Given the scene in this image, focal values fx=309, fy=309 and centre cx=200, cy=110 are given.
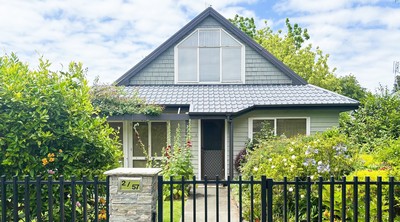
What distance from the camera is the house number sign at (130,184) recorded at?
3969 mm

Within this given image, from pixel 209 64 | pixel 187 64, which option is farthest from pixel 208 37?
pixel 187 64

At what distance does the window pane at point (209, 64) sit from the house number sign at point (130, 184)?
954cm

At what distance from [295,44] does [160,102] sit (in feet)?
83.1

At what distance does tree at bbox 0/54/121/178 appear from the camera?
15.2 feet

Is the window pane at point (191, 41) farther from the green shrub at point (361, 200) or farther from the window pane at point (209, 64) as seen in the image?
the green shrub at point (361, 200)

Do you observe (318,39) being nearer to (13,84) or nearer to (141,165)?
(141,165)

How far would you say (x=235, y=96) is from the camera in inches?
462

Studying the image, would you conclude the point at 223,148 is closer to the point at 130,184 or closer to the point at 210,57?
the point at 210,57

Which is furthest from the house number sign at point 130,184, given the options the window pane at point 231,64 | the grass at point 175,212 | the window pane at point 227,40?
the window pane at point 227,40

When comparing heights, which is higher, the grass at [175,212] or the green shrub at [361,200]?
the green shrub at [361,200]

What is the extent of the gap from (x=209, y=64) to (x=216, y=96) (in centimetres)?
195

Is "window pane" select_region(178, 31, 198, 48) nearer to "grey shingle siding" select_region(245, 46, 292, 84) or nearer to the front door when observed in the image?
"grey shingle siding" select_region(245, 46, 292, 84)

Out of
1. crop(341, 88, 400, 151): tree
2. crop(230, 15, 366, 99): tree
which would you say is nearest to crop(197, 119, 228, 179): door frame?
crop(341, 88, 400, 151): tree

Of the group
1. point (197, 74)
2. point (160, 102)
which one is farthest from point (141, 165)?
point (197, 74)
